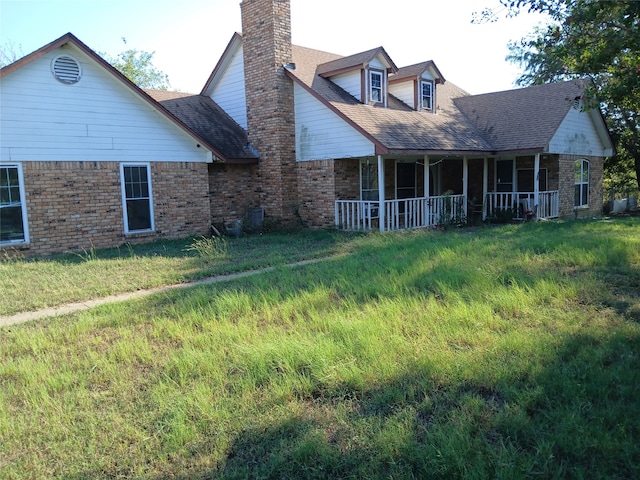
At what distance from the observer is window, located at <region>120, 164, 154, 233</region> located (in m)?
14.3

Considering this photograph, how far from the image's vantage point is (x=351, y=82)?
1764 centimetres

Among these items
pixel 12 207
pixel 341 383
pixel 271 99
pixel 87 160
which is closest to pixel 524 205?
pixel 271 99

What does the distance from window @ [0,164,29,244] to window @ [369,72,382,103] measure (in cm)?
1125

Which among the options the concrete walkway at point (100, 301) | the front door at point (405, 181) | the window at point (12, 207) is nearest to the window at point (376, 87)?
the front door at point (405, 181)

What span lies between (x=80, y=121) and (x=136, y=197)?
2.53 m

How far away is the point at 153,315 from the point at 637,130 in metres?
25.8

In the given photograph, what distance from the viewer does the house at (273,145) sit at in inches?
502

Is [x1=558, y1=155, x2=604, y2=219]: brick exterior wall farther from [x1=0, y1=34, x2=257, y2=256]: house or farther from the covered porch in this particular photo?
[x1=0, y1=34, x2=257, y2=256]: house

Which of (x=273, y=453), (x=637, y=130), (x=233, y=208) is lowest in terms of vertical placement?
(x=273, y=453)

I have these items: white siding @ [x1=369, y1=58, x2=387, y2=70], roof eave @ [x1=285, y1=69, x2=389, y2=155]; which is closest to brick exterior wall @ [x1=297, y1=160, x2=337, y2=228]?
roof eave @ [x1=285, y1=69, x2=389, y2=155]

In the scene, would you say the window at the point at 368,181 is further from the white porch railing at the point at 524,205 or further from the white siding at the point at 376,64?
the white porch railing at the point at 524,205

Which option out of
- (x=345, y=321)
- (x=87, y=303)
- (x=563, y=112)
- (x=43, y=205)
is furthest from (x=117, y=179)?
(x=563, y=112)

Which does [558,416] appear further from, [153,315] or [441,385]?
[153,315]

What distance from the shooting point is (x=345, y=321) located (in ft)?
19.0
